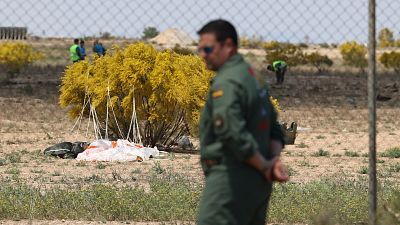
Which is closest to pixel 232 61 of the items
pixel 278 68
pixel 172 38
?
pixel 278 68

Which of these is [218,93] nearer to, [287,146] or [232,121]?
[232,121]

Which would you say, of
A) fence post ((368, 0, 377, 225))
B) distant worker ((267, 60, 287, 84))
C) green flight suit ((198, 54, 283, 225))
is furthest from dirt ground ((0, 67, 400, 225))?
green flight suit ((198, 54, 283, 225))

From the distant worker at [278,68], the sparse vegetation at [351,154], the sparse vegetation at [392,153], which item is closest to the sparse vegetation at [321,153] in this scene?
the sparse vegetation at [351,154]

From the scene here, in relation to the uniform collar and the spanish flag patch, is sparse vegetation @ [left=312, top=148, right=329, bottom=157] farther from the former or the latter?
the spanish flag patch

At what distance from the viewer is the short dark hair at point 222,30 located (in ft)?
17.5

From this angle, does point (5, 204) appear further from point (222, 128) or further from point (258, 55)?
point (258, 55)

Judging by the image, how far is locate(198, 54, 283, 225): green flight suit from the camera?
509 cm

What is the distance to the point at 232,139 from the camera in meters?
5.08

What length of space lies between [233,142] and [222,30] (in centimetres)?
58

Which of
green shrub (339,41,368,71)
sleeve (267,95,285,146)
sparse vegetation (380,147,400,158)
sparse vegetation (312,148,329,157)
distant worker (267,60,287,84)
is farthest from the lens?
green shrub (339,41,368,71)

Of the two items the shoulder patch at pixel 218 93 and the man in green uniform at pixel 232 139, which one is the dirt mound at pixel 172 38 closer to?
the man in green uniform at pixel 232 139

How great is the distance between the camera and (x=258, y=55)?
255ft

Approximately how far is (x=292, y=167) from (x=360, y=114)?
47.3 ft

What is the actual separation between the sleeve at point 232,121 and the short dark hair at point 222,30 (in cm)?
28
